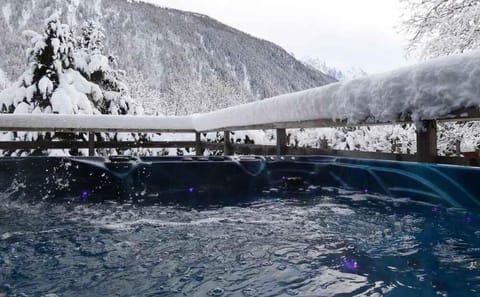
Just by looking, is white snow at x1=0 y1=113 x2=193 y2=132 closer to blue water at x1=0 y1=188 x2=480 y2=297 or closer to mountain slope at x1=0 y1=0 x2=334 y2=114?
blue water at x1=0 y1=188 x2=480 y2=297

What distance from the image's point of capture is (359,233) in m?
1.94

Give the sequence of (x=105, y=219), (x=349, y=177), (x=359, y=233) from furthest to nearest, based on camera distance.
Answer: (x=349, y=177), (x=105, y=219), (x=359, y=233)

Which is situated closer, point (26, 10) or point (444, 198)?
point (444, 198)

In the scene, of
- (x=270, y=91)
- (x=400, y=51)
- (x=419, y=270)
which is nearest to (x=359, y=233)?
(x=419, y=270)

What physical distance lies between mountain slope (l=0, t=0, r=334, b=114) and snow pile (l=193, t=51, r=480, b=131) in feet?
Answer: 112

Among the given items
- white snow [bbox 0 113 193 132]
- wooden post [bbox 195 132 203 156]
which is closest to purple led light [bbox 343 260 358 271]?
white snow [bbox 0 113 193 132]

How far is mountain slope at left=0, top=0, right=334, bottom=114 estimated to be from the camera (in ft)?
132

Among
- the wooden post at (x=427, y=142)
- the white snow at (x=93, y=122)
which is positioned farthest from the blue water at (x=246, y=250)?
the white snow at (x=93, y=122)

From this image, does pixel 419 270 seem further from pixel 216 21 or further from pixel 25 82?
pixel 216 21

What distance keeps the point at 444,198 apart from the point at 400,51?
5.60m

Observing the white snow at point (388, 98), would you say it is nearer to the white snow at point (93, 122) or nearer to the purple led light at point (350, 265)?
the purple led light at point (350, 265)

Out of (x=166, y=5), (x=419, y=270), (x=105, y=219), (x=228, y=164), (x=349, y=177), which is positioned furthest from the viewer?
(x=166, y=5)

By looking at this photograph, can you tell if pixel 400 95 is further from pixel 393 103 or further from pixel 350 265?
→ pixel 350 265

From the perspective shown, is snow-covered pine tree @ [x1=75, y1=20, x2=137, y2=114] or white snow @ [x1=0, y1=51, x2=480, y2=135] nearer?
white snow @ [x1=0, y1=51, x2=480, y2=135]
